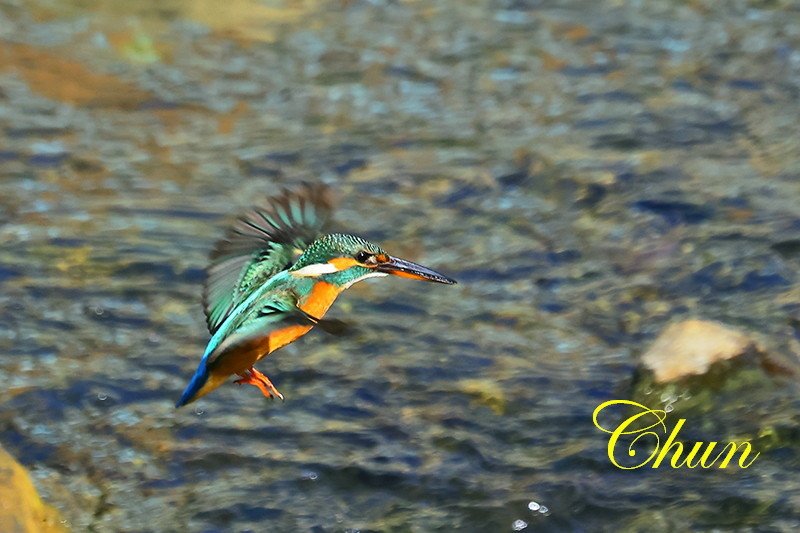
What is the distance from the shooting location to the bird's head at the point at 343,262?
12.3 ft

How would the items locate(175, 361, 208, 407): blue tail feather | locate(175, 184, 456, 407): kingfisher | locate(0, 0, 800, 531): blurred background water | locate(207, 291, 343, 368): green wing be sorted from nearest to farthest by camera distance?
locate(207, 291, 343, 368): green wing
locate(175, 184, 456, 407): kingfisher
locate(175, 361, 208, 407): blue tail feather
locate(0, 0, 800, 531): blurred background water

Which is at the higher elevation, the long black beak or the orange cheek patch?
the long black beak

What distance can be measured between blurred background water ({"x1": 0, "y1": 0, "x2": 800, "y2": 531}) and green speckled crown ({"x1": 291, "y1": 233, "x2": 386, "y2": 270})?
2.73 ft

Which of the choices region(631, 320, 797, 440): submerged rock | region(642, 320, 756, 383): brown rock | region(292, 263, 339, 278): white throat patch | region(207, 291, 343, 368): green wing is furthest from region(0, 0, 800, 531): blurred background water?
region(207, 291, 343, 368): green wing

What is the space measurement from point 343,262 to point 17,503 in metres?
1.15

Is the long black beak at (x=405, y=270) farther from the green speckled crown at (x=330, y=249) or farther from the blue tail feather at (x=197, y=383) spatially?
the blue tail feather at (x=197, y=383)

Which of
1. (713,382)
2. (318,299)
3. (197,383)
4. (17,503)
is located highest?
(713,382)

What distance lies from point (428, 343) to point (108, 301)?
4.46 feet

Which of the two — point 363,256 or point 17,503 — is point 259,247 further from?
point 17,503

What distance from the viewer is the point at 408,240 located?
6762 millimetres

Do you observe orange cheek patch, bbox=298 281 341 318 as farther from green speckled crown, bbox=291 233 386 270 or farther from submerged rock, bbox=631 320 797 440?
submerged rock, bbox=631 320 797 440

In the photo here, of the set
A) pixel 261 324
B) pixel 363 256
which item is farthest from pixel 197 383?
pixel 363 256

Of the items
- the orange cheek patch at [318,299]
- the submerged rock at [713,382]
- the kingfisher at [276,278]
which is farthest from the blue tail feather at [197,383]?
the submerged rock at [713,382]

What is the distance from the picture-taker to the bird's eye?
379 centimetres
